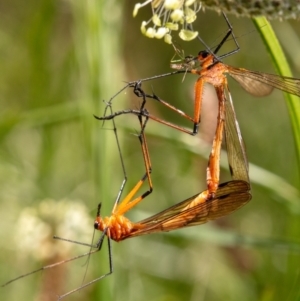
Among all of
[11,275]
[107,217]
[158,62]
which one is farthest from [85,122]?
[158,62]

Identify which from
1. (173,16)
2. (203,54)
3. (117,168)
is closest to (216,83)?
(203,54)

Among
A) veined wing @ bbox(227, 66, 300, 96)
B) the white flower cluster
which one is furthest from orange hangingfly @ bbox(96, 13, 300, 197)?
the white flower cluster

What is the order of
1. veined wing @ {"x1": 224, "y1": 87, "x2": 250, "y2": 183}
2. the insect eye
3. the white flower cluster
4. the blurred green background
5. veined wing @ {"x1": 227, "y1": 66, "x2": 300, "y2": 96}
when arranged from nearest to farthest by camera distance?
the white flower cluster, veined wing @ {"x1": 227, "y1": 66, "x2": 300, "y2": 96}, the insect eye, veined wing @ {"x1": 224, "y1": 87, "x2": 250, "y2": 183}, the blurred green background

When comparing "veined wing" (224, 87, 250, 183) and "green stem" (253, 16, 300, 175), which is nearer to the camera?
"green stem" (253, 16, 300, 175)

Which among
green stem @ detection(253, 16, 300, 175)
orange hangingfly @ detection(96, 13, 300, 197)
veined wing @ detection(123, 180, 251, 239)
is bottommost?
veined wing @ detection(123, 180, 251, 239)

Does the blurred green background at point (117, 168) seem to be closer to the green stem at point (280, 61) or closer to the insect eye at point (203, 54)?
the insect eye at point (203, 54)

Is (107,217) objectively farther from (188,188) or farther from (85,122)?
(188,188)

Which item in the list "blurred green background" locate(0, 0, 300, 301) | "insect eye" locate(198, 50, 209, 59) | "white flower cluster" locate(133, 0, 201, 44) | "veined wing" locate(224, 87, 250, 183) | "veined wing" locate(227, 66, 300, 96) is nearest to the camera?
"white flower cluster" locate(133, 0, 201, 44)

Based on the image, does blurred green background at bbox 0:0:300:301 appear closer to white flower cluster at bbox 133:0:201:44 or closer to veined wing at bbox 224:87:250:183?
veined wing at bbox 224:87:250:183
